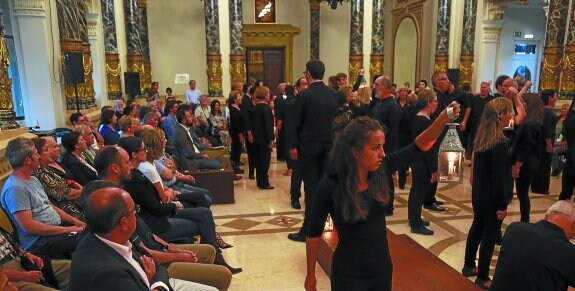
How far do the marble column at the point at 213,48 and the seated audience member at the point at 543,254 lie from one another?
10.8 m

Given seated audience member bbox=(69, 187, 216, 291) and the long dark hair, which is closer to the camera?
seated audience member bbox=(69, 187, 216, 291)

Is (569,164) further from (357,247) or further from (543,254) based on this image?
(357,247)

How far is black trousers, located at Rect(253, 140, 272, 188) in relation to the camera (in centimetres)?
680

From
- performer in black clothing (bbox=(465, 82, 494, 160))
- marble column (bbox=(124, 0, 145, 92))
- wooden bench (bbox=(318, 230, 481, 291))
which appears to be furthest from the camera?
marble column (bbox=(124, 0, 145, 92))

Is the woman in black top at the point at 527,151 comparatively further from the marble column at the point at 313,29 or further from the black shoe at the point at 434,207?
the marble column at the point at 313,29

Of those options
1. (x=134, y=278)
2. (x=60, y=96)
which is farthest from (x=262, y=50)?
(x=134, y=278)

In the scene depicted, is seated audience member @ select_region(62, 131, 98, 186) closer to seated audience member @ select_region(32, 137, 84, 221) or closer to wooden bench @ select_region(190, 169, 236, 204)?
seated audience member @ select_region(32, 137, 84, 221)

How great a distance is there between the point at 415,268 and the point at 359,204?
1.69m

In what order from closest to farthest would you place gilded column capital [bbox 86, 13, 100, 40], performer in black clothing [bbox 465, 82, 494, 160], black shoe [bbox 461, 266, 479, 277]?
1. black shoe [bbox 461, 266, 479, 277]
2. performer in black clothing [bbox 465, 82, 494, 160]
3. gilded column capital [bbox 86, 13, 100, 40]

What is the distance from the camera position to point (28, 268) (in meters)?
2.74

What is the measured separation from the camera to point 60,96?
7047mm

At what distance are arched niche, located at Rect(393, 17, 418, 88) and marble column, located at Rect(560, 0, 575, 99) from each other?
631cm

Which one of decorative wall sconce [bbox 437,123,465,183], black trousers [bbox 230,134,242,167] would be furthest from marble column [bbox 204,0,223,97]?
decorative wall sconce [bbox 437,123,465,183]

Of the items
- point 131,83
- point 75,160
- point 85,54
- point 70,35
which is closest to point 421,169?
point 75,160
